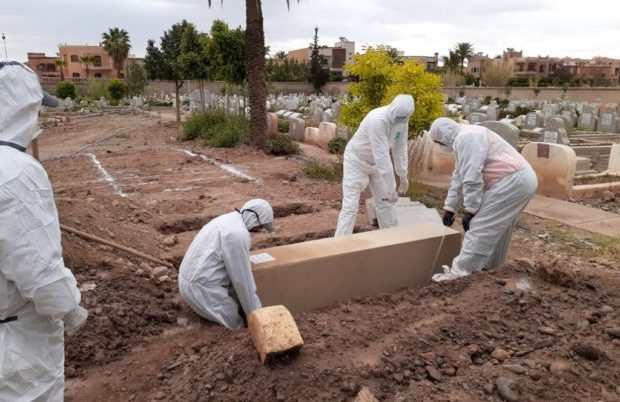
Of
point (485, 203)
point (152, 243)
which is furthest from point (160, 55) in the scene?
point (485, 203)

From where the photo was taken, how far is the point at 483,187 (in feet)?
14.5

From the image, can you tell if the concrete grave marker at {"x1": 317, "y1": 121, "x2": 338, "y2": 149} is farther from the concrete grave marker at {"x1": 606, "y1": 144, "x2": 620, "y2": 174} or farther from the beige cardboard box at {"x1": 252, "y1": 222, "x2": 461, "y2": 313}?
the beige cardboard box at {"x1": 252, "y1": 222, "x2": 461, "y2": 313}

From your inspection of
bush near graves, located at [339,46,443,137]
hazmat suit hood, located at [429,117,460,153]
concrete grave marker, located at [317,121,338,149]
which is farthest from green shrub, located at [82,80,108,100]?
hazmat suit hood, located at [429,117,460,153]

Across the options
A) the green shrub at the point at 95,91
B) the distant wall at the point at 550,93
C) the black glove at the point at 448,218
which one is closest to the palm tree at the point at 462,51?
the distant wall at the point at 550,93

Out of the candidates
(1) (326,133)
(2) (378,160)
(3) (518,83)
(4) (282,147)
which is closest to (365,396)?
(2) (378,160)

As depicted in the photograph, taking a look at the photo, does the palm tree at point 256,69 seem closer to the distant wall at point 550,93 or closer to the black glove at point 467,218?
the black glove at point 467,218

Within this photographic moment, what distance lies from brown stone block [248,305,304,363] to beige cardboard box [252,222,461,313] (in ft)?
3.21

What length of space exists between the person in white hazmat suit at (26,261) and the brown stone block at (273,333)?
0.93 metres

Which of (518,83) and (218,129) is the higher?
(518,83)

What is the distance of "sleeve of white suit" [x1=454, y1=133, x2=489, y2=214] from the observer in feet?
14.0

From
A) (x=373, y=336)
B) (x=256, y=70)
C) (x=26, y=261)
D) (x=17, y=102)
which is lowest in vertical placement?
(x=373, y=336)

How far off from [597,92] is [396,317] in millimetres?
38163

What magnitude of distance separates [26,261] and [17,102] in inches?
23.8

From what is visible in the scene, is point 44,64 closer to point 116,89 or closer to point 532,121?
point 116,89
